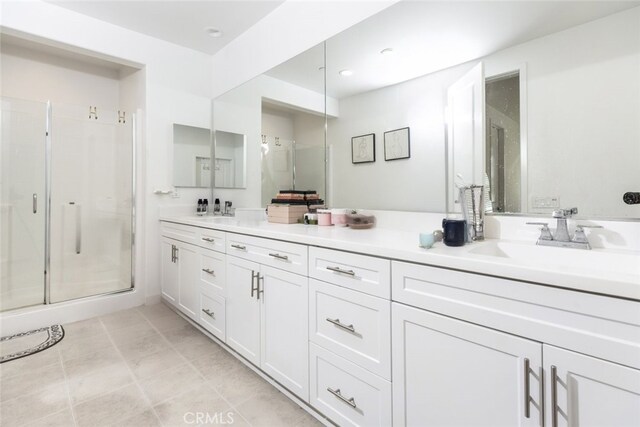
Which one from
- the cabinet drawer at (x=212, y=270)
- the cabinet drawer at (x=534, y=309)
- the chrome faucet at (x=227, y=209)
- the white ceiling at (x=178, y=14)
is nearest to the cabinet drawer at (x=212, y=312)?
the cabinet drawer at (x=212, y=270)

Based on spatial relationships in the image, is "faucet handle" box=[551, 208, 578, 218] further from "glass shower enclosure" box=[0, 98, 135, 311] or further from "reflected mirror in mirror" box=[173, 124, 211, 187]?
"glass shower enclosure" box=[0, 98, 135, 311]

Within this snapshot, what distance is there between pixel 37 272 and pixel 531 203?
373 centimetres

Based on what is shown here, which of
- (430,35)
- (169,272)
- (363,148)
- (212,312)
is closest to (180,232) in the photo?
(169,272)

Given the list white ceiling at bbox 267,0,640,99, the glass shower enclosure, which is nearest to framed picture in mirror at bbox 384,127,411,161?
white ceiling at bbox 267,0,640,99

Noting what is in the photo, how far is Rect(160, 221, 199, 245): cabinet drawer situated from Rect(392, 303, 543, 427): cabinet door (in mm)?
1808

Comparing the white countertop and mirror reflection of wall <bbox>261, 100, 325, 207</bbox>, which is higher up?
mirror reflection of wall <bbox>261, 100, 325, 207</bbox>

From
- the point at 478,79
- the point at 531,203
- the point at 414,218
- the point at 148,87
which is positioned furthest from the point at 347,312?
the point at 148,87

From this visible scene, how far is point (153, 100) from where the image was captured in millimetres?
2994

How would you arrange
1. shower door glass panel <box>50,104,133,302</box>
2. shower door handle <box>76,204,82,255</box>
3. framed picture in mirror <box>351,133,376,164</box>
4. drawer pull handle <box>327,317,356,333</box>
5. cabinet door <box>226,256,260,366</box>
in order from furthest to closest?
shower door handle <box>76,204,82,255</box> → shower door glass panel <box>50,104,133,302</box> → framed picture in mirror <box>351,133,376,164</box> → cabinet door <box>226,256,260,366</box> → drawer pull handle <box>327,317,356,333</box>

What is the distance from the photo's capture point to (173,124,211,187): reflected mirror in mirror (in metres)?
3.16

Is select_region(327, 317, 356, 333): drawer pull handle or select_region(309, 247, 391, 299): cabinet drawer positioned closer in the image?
select_region(309, 247, 391, 299): cabinet drawer

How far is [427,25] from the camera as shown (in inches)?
63.7

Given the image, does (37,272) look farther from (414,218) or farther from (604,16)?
(604,16)

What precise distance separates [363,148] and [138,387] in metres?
1.92
